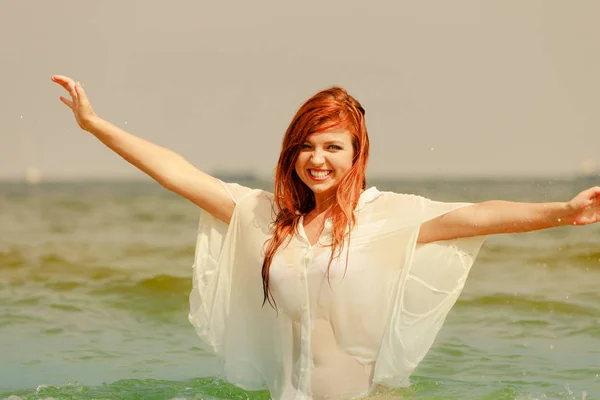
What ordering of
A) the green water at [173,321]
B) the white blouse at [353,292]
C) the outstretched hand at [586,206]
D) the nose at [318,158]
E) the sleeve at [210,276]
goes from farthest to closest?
the green water at [173,321]
the sleeve at [210,276]
the white blouse at [353,292]
the nose at [318,158]
the outstretched hand at [586,206]

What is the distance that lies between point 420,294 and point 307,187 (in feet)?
1.96

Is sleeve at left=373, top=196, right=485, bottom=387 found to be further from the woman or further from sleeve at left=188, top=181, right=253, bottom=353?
sleeve at left=188, top=181, right=253, bottom=353

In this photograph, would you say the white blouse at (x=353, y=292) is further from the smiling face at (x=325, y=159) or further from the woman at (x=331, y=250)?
the smiling face at (x=325, y=159)

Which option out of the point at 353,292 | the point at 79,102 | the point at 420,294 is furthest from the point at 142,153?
the point at 420,294

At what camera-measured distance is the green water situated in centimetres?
520

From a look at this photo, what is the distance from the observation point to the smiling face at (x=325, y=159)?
344 cm

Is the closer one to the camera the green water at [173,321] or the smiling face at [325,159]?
the smiling face at [325,159]

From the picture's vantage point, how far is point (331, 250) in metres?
3.51

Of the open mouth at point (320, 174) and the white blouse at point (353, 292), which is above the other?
the open mouth at point (320, 174)

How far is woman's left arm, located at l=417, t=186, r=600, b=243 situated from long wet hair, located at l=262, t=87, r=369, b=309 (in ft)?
1.00

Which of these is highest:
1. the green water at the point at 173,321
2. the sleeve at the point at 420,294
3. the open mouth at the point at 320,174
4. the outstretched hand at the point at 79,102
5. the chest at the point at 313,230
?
the outstretched hand at the point at 79,102

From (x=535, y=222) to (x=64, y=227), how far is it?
1392cm

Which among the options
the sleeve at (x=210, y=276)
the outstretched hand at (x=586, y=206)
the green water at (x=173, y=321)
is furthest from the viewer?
the green water at (x=173, y=321)

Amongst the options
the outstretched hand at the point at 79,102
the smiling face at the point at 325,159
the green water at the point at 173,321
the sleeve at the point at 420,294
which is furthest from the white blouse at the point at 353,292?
the outstretched hand at the point at 79,102
